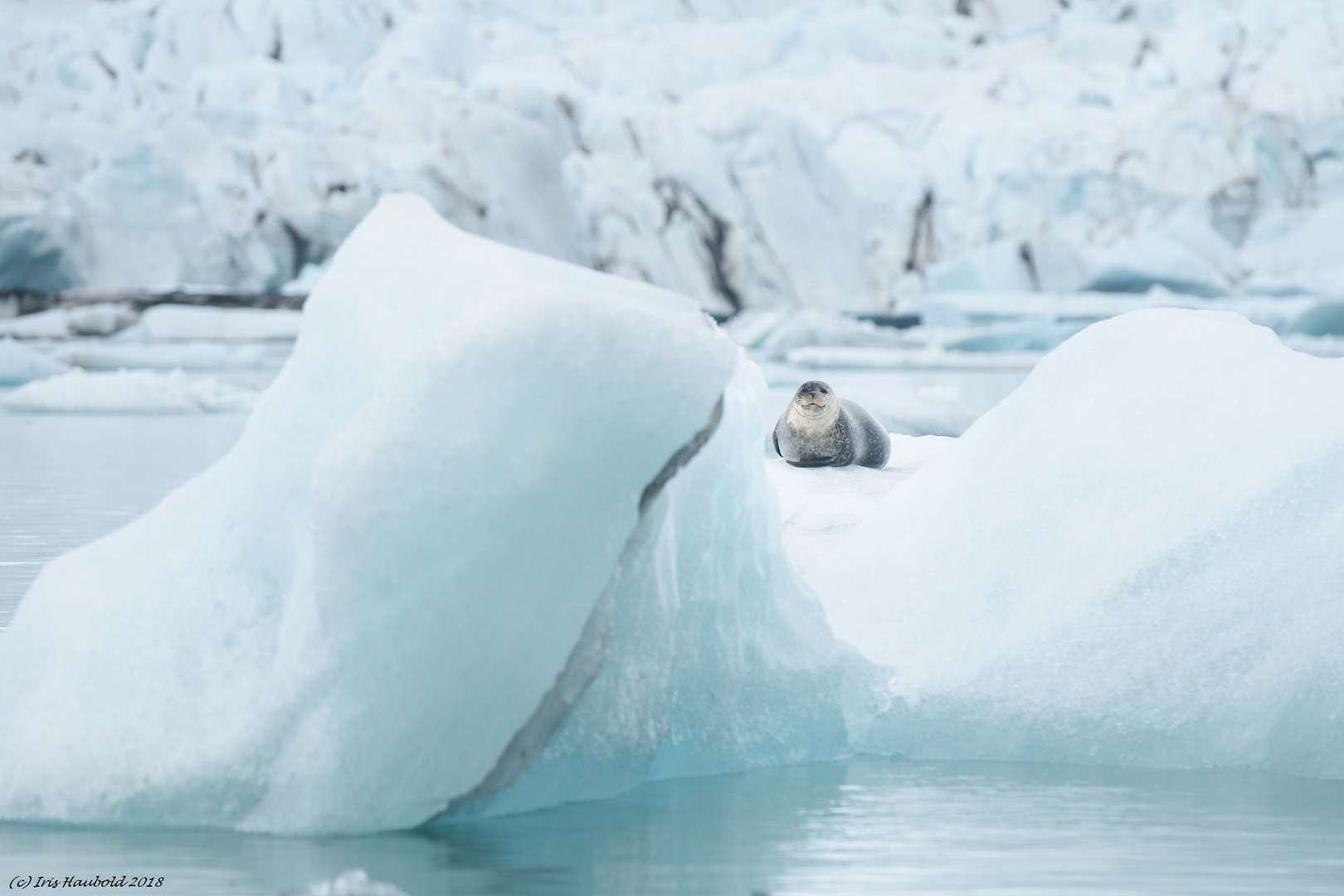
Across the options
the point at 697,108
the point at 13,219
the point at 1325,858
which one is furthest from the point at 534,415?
the point at 697,108

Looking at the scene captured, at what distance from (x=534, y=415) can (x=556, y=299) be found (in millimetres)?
186

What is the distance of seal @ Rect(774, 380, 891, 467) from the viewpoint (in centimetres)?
650

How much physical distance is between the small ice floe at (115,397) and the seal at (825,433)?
744 cm

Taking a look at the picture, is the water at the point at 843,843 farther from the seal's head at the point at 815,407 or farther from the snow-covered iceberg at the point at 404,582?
the seal's head at the point at 815,407

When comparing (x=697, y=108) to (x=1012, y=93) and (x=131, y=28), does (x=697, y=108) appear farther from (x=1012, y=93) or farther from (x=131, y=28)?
(x=131, y=28)

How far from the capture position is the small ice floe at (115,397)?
41.3 feet

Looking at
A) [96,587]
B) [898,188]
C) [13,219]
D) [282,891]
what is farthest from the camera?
[898,188]

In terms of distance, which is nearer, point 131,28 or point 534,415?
point 534,415

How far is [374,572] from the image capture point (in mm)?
2301

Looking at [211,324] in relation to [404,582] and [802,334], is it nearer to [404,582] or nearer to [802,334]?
[802,334]

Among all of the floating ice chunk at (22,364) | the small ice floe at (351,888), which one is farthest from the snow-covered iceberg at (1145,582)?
the floating ice chunk at (22,364)

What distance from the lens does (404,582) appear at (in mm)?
2334

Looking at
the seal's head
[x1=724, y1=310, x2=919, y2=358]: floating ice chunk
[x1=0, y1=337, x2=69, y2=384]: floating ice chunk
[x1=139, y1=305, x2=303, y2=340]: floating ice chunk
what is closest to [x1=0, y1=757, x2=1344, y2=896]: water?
the seal's head

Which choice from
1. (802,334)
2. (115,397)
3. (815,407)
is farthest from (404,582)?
(802,334)
